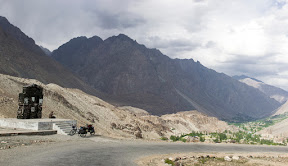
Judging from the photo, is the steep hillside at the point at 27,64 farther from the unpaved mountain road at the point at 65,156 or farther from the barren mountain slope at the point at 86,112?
the unpaved mountain road at the point at 65,156

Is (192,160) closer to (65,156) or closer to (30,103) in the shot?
(65,156)

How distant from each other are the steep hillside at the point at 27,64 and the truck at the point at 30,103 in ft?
252

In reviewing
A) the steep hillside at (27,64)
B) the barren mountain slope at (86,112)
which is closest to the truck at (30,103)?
the barren mountain slope at (86,112)

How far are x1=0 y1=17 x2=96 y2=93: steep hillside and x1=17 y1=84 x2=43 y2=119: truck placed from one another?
7681 cm

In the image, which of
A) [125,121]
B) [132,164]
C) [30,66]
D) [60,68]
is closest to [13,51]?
[30,66]

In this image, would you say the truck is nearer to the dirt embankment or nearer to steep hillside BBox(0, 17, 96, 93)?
the dirt embankment

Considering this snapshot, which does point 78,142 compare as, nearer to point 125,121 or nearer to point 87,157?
→ point 87,157

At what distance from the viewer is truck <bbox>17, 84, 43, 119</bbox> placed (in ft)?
85.2

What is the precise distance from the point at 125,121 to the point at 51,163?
60.1 meters

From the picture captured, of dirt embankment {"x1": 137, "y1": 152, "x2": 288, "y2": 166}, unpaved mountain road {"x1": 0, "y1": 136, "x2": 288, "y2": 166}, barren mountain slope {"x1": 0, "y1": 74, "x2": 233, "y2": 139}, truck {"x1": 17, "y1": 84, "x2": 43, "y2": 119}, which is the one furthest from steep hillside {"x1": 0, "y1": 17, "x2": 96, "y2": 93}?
dirt embankment {"x1": 137, "y1": 152, "x2": 288, "y2": 166}

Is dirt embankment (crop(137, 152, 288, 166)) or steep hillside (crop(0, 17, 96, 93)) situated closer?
dirt embankment (crop(137, 152, 288, 166))

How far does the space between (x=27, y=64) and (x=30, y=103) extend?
102174mm

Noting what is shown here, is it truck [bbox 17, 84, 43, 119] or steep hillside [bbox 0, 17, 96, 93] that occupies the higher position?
steep hillside [bbox 0, 17, 96, 93]

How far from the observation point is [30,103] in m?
26.6
